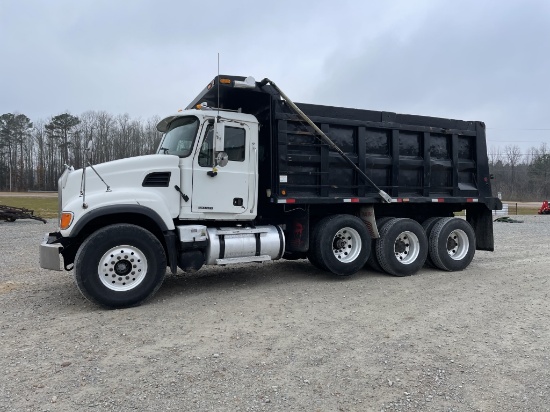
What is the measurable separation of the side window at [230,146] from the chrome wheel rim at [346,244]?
2224 mm

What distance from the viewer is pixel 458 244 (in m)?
8.64

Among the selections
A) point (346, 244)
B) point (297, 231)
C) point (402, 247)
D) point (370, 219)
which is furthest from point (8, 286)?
point (402, 247)

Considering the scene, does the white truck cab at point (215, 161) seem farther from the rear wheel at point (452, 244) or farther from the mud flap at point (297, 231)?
the rear wheel at point (452, 244)

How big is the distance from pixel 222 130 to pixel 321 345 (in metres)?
3.51

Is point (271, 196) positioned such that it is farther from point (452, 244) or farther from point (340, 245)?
point (452, 244)

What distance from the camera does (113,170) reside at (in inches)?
232

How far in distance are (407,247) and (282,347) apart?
4593 millimetres

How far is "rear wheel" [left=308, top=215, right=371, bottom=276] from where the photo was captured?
284 inches

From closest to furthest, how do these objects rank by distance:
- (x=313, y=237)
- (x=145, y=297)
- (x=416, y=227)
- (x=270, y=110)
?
(x=145, y=297) < (x=270, y=110) < (x=313, y=237) < (x=416, y=227)

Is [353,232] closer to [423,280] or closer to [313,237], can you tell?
[313,237]

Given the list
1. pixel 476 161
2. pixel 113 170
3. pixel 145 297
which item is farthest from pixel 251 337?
pixel 476 161

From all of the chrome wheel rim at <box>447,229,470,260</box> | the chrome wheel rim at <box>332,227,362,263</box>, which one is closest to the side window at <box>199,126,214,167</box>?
the chrome wheel rim at <box>332,227,362,263</box>

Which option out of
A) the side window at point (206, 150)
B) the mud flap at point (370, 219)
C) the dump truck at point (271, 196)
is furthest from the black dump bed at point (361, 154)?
the side window at point (206, 150)

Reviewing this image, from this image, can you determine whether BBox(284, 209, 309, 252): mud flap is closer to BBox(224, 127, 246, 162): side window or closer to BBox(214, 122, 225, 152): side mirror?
BBox(224, 127, 246, 162): side window
